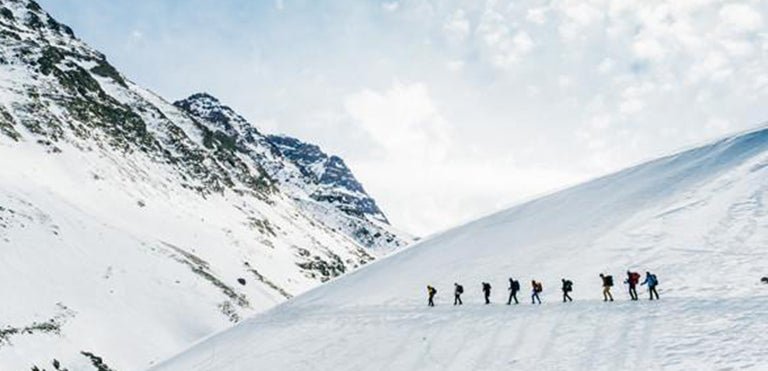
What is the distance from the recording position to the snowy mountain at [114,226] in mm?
54219

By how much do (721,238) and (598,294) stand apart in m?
8.52

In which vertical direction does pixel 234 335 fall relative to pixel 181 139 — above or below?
below

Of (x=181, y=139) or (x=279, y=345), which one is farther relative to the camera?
(x=181, y=139)

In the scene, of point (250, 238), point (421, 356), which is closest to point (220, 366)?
point (421, 356)

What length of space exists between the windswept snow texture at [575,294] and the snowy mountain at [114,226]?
1377 cm

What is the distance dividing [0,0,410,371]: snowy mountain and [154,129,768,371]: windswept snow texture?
13.8 metres

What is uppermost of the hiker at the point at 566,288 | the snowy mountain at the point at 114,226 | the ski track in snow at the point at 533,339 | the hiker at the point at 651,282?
the snowy mountain at the point at 114,226

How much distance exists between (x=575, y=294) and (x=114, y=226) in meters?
60.0

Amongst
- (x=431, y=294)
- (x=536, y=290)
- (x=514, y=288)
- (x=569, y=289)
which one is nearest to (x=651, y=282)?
(x=569, y=289)

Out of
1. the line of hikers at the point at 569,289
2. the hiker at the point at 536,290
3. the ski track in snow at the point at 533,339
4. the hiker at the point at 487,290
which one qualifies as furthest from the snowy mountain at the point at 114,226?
the hiker at the point at 536,290

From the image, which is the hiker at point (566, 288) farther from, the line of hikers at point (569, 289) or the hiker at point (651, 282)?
the hiker at point (651, 282)

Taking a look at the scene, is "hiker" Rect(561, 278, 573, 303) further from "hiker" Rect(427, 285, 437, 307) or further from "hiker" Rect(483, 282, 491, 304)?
"hiker" Rect(427, 285, 437, 307)

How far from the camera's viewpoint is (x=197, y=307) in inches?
2643

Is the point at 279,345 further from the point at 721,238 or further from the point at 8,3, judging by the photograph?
the point at 8,3
